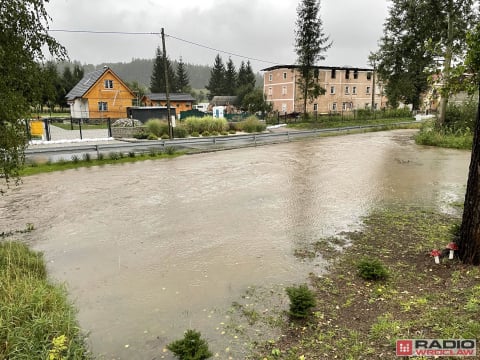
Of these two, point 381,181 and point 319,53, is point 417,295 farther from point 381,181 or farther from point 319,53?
point 319,53

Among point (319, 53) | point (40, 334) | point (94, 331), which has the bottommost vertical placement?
point (94, 331)

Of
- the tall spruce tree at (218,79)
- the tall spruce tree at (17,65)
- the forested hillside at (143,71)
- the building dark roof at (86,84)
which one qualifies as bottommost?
the tall spruce tree at (17,65)

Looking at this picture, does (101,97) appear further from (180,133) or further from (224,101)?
(224,101)

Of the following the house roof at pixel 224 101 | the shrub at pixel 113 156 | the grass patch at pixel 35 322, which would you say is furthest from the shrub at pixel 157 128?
the house roof at pixel 224 101

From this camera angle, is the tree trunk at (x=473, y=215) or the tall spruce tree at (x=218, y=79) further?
the tall spruce tree at (x=218, y=79)

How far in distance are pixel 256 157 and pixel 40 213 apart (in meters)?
10.9

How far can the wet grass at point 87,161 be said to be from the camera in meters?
14.8

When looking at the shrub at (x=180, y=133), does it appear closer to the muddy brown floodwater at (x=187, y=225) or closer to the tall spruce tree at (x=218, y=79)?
the muddy brown floodwater at (x=187, y=225)

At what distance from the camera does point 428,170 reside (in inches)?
542

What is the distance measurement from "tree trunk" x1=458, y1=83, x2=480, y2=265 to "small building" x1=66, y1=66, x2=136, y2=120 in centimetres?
4156

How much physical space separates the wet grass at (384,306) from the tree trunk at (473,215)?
203 mm

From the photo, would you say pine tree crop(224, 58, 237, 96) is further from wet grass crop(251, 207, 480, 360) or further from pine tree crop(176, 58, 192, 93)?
wet grass crop(251, 207, 480, 360)

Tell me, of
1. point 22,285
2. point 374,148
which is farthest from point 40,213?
point 374,148

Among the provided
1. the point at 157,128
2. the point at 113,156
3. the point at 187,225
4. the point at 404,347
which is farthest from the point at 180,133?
the point at 404,347
